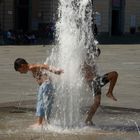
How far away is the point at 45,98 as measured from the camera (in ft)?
32.1

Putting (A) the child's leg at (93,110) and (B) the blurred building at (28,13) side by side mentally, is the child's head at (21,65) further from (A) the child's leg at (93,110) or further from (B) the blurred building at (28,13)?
(B) the blurred building at (28,13)

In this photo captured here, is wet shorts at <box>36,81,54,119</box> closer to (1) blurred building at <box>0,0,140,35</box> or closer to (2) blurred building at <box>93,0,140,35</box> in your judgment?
(1) blurred building at <box>0,0,140,35</box>

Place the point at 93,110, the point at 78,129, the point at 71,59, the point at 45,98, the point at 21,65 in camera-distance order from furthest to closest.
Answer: the point at 71,59 → the point at 93,110 → the point at 78,129 → the point at 45,98 → the point at 21,65

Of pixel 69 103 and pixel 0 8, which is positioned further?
pixel 0 8

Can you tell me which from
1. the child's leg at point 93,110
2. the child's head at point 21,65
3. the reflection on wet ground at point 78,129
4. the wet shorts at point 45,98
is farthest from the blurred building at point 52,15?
the child's head at point 21,65

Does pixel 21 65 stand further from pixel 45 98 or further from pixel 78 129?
pixel 78 129

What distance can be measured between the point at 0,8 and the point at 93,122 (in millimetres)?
46831

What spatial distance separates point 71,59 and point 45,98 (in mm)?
1037

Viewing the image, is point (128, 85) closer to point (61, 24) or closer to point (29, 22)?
point (61, 24)

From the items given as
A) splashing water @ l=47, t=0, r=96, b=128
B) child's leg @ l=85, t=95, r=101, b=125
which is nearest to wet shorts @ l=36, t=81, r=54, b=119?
splashing water @ l=47, t=0, r=96, b=128

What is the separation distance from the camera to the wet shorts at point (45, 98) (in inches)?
384

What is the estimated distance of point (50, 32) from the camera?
55.3 m

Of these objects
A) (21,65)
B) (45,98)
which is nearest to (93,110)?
(45,98)

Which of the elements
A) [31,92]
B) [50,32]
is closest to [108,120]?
[31,92]
